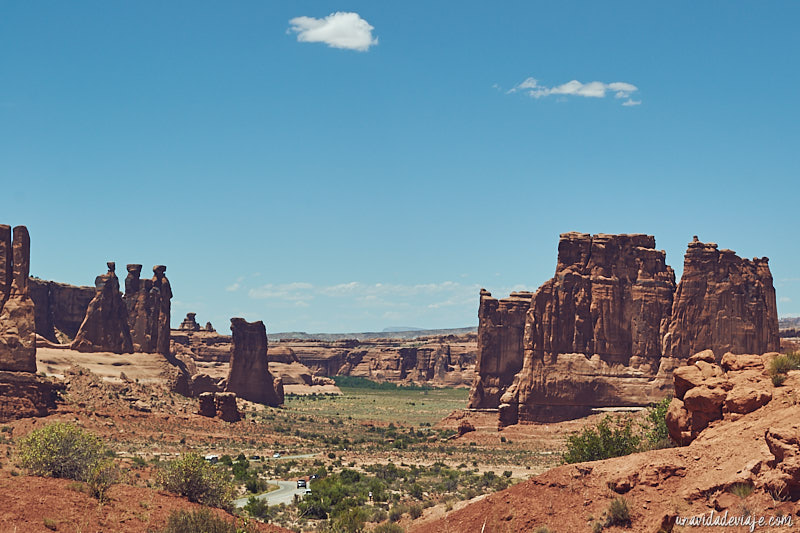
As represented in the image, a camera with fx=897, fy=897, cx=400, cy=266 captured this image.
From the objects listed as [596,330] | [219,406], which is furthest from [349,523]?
[596,330]

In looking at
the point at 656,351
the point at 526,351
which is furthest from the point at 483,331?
the point at 656,351

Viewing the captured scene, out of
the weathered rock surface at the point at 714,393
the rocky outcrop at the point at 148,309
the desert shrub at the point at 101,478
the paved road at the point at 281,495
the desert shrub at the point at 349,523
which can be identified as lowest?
the paved road at the point at 281,495

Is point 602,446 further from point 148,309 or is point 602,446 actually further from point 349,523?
point 148,309

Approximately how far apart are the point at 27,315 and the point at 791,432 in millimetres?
49857

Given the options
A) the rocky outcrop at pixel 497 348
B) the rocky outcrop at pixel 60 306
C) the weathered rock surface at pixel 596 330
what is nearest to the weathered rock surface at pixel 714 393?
the weathered rock surface at pixel 596 330

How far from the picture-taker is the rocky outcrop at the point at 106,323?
80375 mm

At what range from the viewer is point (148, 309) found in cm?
8831

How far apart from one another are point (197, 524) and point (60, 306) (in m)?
76.6

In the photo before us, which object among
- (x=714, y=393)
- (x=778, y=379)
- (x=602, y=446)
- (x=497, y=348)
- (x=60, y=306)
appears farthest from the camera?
(x=497, y=348)

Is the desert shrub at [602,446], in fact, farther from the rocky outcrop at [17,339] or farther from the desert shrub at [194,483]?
the rocky outcrop at [17,339]

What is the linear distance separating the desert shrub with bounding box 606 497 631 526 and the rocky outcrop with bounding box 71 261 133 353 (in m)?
70.8

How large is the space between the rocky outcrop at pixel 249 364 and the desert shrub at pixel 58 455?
74.2 metres

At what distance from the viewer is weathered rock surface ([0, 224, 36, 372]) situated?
54.1 metres

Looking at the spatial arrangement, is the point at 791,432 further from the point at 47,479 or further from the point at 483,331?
the point at 483,331
